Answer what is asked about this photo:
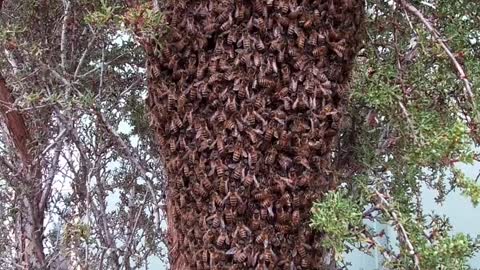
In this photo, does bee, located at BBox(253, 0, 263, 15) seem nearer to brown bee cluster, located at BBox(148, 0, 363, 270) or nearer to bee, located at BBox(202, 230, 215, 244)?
brown bee cluster, located at BBox(148, 0, 363, 270)

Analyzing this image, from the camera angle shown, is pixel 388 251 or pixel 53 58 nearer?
pixel 388 251

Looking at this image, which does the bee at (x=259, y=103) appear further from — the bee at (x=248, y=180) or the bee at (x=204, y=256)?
the bee at (x=204, y=256)

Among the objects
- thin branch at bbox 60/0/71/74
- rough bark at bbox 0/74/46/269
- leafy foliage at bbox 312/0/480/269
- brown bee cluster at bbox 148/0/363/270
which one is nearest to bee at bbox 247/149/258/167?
brown bee cluster at bbox 148/0/363/270

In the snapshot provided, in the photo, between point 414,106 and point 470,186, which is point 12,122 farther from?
point 470,186

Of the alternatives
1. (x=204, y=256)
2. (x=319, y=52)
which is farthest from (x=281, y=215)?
(x=319, y=52)

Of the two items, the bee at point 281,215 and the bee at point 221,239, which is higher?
the bee at point 281,215

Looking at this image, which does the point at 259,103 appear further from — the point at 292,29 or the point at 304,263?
the point at 304,263

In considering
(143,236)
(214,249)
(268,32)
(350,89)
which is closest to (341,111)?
(350,89)

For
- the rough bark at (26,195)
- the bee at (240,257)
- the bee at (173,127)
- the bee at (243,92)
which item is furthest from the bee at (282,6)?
the rough bark at (26,195)
